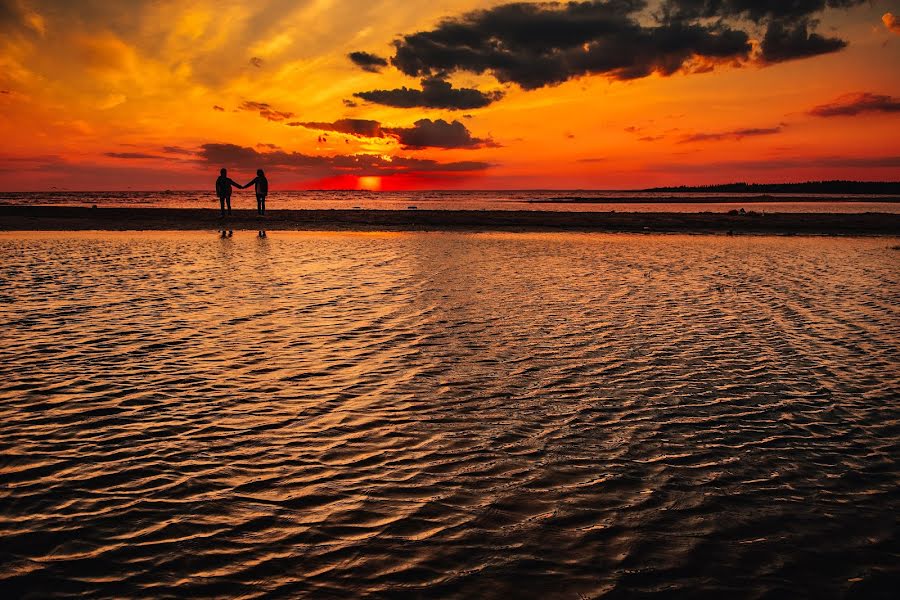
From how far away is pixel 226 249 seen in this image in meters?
28.6

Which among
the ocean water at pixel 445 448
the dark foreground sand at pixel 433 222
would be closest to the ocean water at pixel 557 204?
the dark foreground sand at pixel 433 222

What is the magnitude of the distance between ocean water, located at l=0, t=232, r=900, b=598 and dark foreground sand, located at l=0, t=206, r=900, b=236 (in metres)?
29.8

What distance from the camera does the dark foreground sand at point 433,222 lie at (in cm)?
4322

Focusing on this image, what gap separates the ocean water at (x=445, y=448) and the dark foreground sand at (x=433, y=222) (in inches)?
1174

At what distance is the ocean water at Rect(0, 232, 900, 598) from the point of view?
4.55 meters

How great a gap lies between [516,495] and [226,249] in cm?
2584

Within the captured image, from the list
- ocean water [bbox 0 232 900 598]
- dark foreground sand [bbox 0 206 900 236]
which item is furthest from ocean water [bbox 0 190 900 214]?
ocean water [bbox 0 232 900 598]

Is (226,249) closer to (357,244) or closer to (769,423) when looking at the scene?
(357,244)

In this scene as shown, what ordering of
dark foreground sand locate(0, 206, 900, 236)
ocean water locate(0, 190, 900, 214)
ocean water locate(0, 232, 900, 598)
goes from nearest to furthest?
ocean water locate(0, 232, 900, 598)
dark foreground sand locate(0, 206, 900, 236)
ocean water locate(0, 190, 900, 214)

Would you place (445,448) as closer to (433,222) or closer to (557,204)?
(433,222)

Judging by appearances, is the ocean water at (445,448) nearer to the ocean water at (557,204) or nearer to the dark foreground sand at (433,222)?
the dark foreground sand at (433,222)

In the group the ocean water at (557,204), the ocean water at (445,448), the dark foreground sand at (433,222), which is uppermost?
the ocean water at (557,204)

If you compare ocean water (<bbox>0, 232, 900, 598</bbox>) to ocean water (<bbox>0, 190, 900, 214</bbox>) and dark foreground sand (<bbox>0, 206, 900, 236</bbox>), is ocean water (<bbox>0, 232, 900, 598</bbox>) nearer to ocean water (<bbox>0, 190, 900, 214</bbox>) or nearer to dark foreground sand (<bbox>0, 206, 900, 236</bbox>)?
dark foreground sand (<bbox>0, 206, 900, 236</bbox>)

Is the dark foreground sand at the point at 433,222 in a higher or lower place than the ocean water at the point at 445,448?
higher
